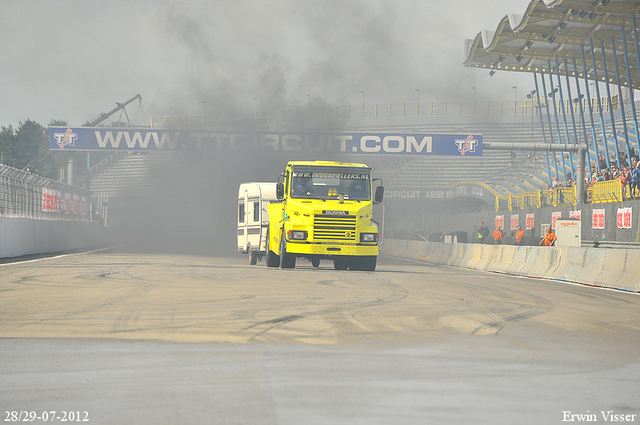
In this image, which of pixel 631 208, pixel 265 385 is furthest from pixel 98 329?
pixel 631 208

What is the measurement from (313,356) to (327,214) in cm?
1408

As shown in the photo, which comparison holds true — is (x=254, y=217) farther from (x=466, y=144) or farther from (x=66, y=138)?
(x=66, y=138)

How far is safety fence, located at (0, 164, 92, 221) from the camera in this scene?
2791cm

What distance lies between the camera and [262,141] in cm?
4997

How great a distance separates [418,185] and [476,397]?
66.9 m

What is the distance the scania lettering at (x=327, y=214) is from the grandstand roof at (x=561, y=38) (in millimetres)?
20845

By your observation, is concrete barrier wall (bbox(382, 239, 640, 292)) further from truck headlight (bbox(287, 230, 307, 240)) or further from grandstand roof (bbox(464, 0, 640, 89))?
grandstand roof (bbox(464, 0, 640, 89))

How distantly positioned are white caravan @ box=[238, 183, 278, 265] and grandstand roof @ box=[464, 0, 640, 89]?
19474 millimetres

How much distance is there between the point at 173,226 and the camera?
77.6 metres

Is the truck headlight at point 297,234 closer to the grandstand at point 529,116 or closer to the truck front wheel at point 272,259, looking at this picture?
the truck front wheel at point 272,259

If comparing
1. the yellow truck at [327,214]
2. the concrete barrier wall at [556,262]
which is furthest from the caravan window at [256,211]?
the concrete barrier wall at [556,262]

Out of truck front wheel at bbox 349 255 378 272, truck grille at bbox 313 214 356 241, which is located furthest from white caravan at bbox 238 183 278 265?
truck grille at bbox 313 214 356 241

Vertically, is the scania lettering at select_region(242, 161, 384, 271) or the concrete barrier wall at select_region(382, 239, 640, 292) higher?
the scania lettering at select_region(242, 161, 384, 271)

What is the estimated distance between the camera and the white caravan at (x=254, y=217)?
81.9 ft
